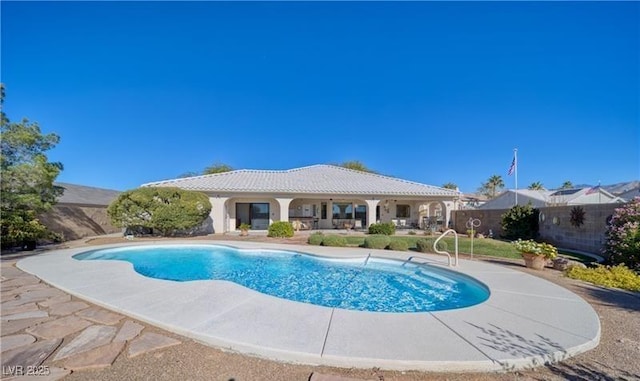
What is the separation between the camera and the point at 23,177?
10.7m

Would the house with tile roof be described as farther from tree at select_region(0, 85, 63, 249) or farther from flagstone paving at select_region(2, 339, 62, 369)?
flagstone paving at select_region(2, 339, 62, 369)

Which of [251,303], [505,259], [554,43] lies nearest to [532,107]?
[554,43]

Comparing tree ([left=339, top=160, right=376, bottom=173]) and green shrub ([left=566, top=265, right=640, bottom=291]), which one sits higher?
tree ([left=339, top=160, right=376, bottom=173])

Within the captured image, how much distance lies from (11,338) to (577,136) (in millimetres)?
35321

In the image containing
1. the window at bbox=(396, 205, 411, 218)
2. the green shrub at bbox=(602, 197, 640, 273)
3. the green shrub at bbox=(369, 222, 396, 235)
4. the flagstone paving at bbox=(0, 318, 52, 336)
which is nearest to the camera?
the flagstone paving at bbox=(0, 318, 52, 336)

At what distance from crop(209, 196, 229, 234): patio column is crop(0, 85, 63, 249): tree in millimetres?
8501

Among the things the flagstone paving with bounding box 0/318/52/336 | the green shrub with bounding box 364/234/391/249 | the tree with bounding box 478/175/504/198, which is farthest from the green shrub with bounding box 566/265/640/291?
the tree with bounding box 478/175/504/198

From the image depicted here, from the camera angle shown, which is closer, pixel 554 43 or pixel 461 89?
pixel 554 43

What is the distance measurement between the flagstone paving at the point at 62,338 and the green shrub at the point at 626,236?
463 inches

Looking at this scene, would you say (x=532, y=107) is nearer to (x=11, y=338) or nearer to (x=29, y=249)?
(x=11, y=338)

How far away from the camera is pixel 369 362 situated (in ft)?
9.73

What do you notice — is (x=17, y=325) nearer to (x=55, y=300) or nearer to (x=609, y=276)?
(x=55, y=300)

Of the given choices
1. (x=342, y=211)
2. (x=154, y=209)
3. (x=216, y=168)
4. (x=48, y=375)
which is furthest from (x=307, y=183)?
(x=216, y=168)

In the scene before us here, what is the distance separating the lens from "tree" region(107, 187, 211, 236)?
632 inches
